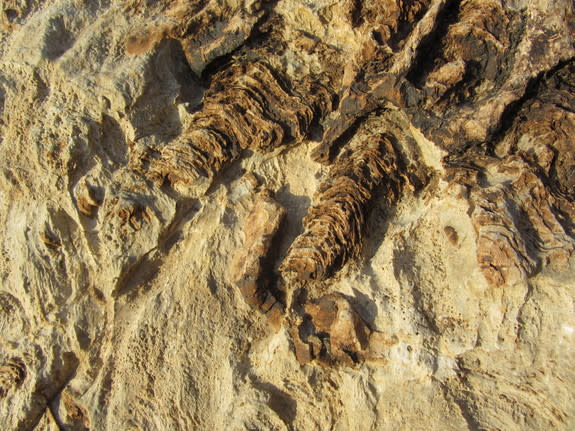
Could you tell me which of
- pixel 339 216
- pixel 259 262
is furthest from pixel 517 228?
pixel 259 262

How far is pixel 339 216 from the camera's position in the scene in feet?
10.6

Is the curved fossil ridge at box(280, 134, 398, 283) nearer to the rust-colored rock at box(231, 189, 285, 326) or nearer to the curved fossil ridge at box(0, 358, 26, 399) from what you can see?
the rust-colored rock at box(231, 189, 285, 326)

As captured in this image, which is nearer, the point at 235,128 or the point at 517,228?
the point at 517,228

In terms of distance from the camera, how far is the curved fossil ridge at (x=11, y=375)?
3.38 meters

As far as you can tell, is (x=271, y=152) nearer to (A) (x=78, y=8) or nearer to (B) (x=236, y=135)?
(B) (x=236, y=135)

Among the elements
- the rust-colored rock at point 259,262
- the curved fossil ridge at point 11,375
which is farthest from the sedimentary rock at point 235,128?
the curved fossil ridge at point 11,375

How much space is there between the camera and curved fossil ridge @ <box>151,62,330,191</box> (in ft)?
11.6

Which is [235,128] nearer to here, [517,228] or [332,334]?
[332,334]

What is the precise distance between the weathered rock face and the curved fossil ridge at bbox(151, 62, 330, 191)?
2cm

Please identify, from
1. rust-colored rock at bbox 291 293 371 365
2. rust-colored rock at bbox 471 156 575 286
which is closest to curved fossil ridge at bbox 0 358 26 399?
rust-colored rock at bbox 291 293 371 365

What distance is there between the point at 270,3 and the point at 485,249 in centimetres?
284

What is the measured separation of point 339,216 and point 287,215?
0.51 m

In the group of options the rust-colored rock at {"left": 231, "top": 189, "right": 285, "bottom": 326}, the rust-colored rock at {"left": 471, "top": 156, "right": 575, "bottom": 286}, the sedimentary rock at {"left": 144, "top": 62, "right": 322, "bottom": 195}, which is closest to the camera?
the rust-colored rock at {"left": 471, "top": 156, "right": 575, "bottom": 286}

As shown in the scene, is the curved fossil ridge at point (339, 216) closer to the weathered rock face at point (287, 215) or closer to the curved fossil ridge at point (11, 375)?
the weathered rock face at point (287, 215)
